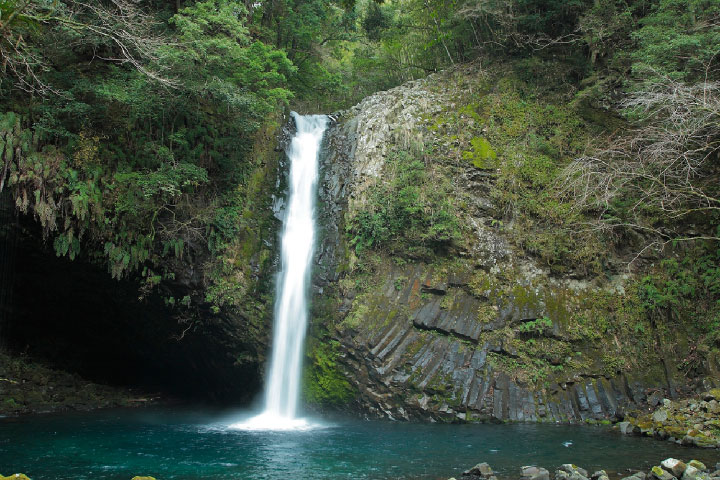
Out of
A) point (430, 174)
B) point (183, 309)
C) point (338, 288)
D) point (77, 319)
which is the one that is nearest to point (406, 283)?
point (338, 288)

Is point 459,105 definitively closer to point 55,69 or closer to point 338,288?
point 338,288

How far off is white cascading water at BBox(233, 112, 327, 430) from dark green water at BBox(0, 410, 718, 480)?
1437 millimetres

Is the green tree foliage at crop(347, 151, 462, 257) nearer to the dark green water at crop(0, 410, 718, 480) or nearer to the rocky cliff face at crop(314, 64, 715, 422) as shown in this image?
the rocky cliff face at crop(314, 64, 715, 422)

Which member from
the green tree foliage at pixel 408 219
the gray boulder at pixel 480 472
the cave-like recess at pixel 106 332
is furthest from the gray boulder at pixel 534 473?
the cave-like recess at pixel 106 332

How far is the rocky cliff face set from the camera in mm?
11258

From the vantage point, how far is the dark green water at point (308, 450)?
762cm

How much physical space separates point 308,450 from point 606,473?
4.94 metres

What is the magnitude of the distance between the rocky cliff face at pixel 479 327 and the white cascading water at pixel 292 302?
1.75ft

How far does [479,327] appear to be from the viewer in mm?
12000

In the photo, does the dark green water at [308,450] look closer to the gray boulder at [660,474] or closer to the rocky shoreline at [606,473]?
the rocky shoreline at [606,473]

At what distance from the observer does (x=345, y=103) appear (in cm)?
2216

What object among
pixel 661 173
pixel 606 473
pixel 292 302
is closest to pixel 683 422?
pixel 606 473

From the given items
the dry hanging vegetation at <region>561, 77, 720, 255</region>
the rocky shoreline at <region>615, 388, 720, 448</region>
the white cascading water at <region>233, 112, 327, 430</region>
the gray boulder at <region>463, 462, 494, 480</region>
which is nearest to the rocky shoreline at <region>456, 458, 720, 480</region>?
the gray boulder at <region>463, 462, 494, 480</region>

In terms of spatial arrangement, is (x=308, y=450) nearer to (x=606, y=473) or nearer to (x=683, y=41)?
(x=606, y=473)
